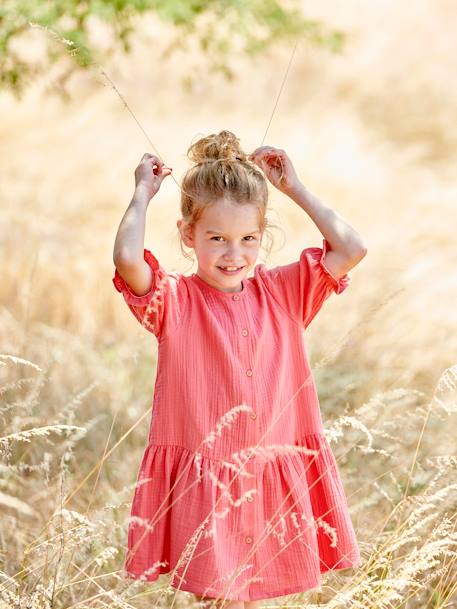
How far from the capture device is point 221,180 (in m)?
2.70

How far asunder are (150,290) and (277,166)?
511mm

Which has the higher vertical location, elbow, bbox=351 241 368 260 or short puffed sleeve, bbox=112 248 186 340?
elbow, bbox=351 241 368 260

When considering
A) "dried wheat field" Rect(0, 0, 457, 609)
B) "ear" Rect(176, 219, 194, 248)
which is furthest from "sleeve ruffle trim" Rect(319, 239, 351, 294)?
"ear" Rect(176, 219, 194, 248)

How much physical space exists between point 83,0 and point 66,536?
2688mm

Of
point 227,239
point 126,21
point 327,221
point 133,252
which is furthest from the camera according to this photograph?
point 126,21

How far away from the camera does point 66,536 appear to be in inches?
110

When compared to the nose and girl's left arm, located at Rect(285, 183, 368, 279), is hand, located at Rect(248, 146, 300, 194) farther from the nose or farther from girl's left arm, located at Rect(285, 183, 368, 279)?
the nose

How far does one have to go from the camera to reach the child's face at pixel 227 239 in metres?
2.67

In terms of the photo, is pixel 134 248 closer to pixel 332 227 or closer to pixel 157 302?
pixel 157 302

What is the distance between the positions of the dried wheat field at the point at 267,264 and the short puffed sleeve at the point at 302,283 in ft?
0.46

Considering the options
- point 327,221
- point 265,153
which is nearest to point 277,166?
point 265,153

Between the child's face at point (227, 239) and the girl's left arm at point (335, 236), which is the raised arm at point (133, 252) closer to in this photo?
the child's face at point (227, 239)

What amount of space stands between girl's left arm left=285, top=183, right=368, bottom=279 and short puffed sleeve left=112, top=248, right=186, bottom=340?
1.35 ft

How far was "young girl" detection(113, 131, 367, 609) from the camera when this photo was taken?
→ 259cm
